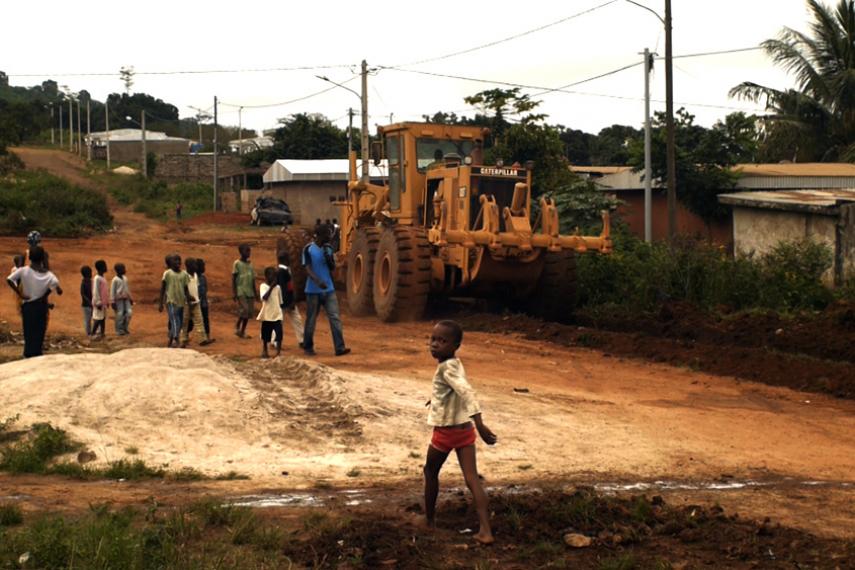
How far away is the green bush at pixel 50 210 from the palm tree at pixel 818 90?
23695 mm

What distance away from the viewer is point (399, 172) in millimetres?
21578

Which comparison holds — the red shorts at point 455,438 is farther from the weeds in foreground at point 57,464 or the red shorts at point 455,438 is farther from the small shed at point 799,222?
the small shed at point 799,222

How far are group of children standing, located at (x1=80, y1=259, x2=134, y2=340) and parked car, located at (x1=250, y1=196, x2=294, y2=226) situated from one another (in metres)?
33.4

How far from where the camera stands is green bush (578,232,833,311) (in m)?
19.8

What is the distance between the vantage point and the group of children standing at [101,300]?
1750cm

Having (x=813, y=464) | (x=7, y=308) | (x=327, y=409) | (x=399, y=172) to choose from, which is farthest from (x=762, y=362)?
(x=7, y=308)

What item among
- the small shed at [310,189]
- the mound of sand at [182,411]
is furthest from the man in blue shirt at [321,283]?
the small shed at [310,189]

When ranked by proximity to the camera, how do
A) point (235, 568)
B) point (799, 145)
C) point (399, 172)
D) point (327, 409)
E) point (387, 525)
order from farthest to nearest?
point (799, 145), point (399, 172), point (327, 409), point (387, 525), point (235, 568)

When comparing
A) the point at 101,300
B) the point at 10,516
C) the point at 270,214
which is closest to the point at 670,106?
the point at 101,300

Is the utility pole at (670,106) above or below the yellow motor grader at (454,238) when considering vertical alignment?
above

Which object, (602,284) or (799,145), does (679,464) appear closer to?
(602,284)

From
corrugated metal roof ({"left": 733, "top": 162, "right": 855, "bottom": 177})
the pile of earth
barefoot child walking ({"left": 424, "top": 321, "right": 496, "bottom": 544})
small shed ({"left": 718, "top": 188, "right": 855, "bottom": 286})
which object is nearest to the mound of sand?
barefoot child walking ({"left": 424, "top": 321, "right": 496, "bottom": 544})

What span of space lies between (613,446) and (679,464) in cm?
79

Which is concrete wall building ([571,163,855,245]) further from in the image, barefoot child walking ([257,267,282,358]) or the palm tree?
barefoot child walking ([257,267,282,358])
